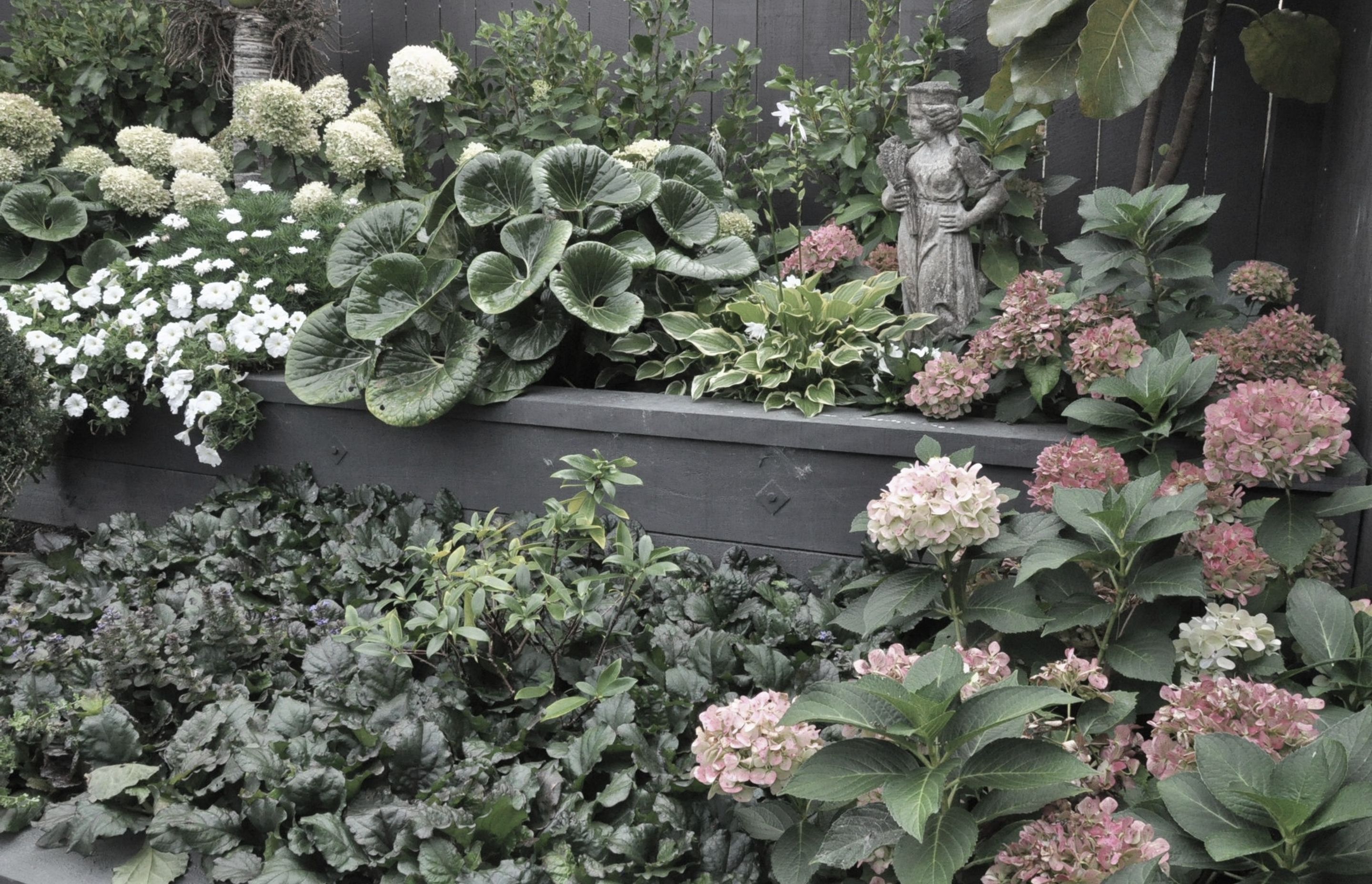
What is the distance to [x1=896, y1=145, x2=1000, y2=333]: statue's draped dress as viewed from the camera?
9.98ft

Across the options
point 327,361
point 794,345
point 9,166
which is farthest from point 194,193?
point 794,345

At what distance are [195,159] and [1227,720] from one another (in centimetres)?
435

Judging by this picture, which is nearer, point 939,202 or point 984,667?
point 984,667

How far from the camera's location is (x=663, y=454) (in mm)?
2906

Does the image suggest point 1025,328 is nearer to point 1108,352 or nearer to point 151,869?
point 1108,352

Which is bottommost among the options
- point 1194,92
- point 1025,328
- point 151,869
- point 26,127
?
point 151,869

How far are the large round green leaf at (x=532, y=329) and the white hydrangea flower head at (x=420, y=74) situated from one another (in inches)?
64.9

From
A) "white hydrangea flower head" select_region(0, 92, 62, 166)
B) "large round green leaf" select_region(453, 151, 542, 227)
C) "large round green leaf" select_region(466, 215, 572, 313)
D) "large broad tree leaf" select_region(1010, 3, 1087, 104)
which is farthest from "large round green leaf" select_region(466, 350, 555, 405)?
"white hydrangea flower head" select_region(0, 92, 62, 166)

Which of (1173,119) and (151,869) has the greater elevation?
(1173,119)

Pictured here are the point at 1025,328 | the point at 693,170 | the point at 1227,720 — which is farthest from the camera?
the point at 693,170

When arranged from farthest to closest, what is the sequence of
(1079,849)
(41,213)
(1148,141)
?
(41,213), (1148,141), (1079,849)

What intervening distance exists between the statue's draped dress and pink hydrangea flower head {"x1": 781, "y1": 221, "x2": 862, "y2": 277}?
326 mm

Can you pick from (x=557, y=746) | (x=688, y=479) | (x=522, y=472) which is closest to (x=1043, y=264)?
(x=688, y=479)

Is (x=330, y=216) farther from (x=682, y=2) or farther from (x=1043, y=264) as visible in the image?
(x=1043, y=264)
